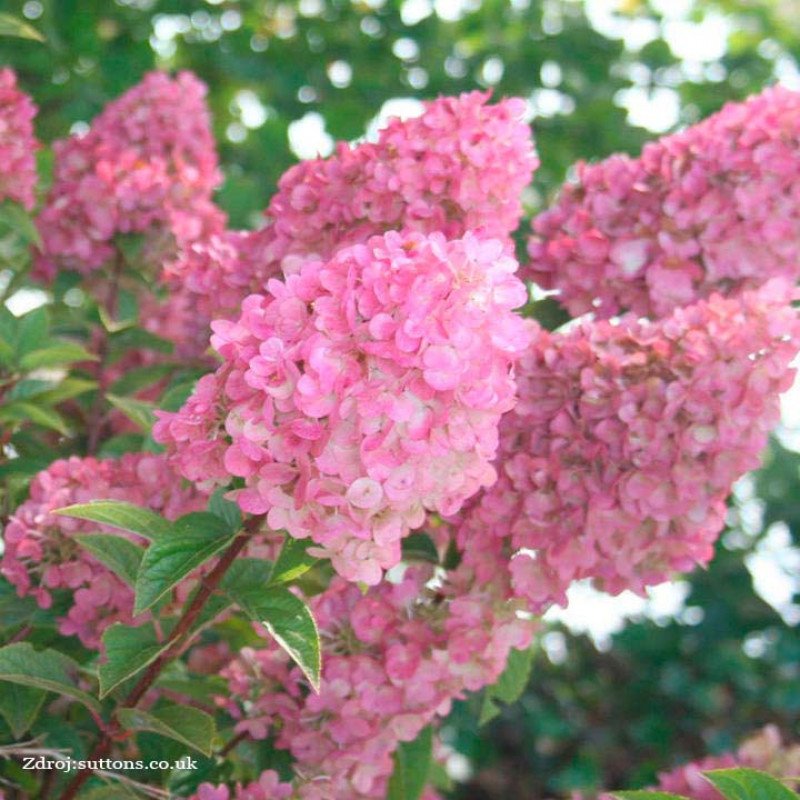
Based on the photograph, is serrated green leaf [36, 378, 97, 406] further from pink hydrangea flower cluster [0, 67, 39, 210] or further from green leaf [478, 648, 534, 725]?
green leaf [478, 648, 534, 725]

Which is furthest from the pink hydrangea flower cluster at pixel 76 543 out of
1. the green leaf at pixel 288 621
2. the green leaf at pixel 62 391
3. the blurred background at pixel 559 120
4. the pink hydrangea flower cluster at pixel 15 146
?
the blurred background at pixel 559 120

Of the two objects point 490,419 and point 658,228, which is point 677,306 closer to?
point 658,228

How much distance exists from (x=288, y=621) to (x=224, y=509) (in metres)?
0.11

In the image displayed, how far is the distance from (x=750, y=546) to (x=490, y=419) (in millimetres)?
1950

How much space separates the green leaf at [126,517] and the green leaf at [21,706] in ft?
0.68

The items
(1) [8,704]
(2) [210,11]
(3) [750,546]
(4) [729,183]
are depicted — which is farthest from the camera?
(3) [750,546]

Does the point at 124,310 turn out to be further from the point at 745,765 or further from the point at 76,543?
the point at 745,765

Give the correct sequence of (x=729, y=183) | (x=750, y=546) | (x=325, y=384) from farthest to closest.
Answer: (x=750, y=546)
(x=729, y=183)
(x=325, y=384)

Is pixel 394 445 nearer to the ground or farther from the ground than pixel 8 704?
farther from the ground

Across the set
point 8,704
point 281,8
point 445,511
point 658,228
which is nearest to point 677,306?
point 658,228

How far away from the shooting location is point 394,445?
73cm

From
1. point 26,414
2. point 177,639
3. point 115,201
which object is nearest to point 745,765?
point 177,639

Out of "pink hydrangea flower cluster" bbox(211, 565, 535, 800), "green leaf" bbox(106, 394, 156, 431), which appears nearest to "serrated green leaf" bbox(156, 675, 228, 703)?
"pink hydrangea flower cluster" bbox(211, 565, 535, 800)

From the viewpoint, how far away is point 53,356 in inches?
47.8
